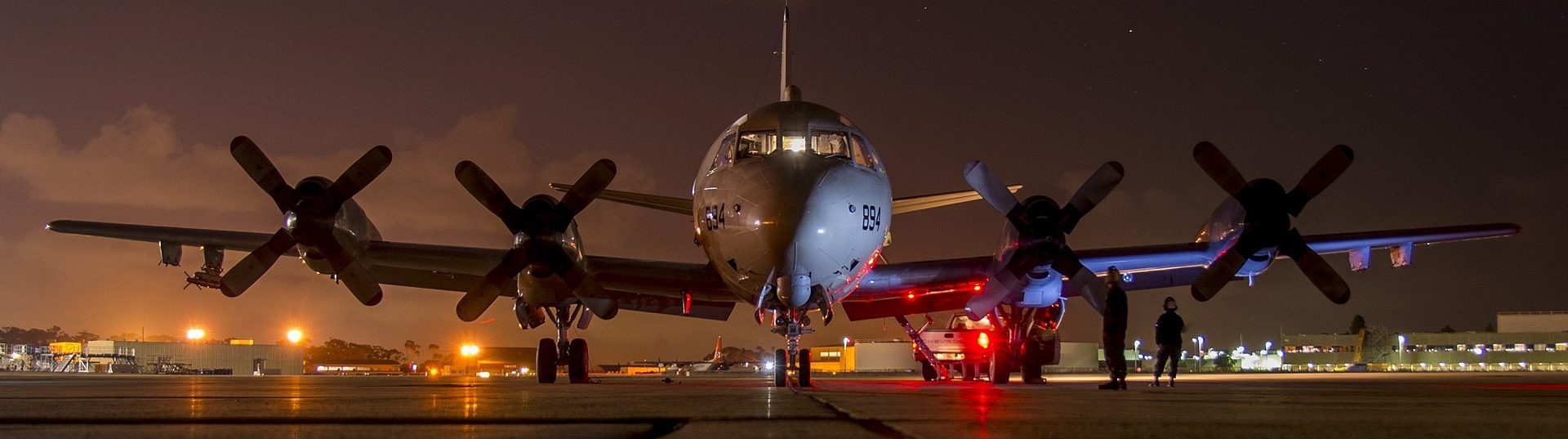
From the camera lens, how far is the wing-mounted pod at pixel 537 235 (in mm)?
Answer: 19906

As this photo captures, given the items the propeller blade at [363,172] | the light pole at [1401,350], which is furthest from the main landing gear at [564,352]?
the light pole at [1401,350]

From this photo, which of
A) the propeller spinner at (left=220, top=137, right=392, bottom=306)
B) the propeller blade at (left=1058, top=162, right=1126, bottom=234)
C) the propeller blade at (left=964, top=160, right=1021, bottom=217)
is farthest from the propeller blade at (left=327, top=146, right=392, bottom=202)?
the propeller blade at (left=1058, top=162, right=1126, bottom=234)

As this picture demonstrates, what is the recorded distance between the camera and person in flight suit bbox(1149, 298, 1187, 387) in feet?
57.8

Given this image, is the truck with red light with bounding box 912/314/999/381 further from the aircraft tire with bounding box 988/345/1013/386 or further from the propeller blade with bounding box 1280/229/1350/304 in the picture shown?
the propeller blade with bounding box 1280/229/1350/304

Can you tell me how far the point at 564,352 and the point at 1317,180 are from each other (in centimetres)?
1433

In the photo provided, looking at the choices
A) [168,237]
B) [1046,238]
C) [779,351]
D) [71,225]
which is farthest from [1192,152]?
[71,225]

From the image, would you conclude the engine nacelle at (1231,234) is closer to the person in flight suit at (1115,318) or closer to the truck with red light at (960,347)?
the person in flight suit at (1115,318)

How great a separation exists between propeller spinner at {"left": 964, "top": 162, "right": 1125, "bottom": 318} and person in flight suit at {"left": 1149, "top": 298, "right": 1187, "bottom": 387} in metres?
1.99

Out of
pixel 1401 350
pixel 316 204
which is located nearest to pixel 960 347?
pixel 316 204

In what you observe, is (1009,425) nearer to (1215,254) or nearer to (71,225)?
(1215,254)

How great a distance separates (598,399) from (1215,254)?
14843 millimetres

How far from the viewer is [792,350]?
701 inches

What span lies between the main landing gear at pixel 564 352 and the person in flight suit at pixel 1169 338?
443 inches

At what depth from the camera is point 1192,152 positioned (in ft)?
66.4
